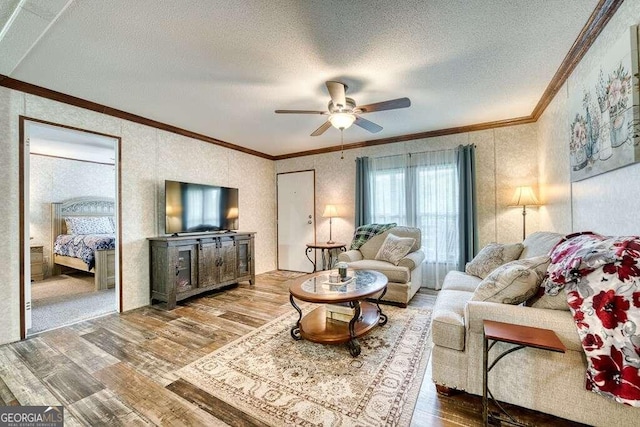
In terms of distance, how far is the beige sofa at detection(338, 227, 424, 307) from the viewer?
3.36 metres

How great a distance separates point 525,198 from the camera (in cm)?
342

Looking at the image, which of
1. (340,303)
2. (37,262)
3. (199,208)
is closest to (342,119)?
(340,303)

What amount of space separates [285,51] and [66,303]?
14.3 ft

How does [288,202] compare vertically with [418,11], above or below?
below

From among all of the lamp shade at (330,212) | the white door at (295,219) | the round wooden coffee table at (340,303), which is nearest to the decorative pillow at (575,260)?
the round wooden coffee table at (340,303)

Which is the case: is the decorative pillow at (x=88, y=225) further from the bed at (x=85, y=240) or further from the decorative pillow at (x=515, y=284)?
the decorative pillow at (x=515, y=284)

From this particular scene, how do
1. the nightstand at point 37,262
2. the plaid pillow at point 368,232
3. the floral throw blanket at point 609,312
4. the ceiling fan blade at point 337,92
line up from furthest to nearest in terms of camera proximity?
the nightstand at point 37,262
the plaid pillow at point 368,232
the ceiling fan blade at point 337,92
the floral throw blanket at point 609,312

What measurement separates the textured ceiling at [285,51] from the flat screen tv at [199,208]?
112cm

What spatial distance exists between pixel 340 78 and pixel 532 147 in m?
3.04

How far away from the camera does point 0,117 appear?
2496 mm

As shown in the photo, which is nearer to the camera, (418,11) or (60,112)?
(418,11)

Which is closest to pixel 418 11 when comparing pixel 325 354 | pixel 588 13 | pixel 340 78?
pixel 340 78

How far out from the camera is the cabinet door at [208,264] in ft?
12.4

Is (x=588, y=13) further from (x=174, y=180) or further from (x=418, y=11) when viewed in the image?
(x=174, y=180)
